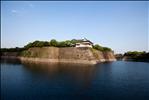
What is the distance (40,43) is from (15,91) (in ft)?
160

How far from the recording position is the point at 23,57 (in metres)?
66.8

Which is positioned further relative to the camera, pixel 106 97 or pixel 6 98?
pixel 106 97

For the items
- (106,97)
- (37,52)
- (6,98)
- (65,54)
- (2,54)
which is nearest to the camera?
(6,98)

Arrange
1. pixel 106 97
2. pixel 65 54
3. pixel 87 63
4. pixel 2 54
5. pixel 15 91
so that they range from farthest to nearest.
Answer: pixel 2 54 → pixel 65 54 → pixel 87 63 → pixel 15 91 → pixel 106 97

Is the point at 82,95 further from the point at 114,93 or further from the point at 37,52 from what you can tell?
the point at 37,52

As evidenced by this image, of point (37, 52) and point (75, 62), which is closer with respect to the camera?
point (75, 62)

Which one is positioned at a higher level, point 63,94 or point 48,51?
point 48,51

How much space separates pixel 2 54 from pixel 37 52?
40.6 metres

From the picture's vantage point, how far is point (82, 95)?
16859 mm

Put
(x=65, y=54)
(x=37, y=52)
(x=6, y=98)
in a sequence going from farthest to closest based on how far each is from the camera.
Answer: (x=37, y=52)
(x=65, y=54)
(x=6, y=98)

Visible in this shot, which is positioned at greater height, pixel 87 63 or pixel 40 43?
pixel 40 43

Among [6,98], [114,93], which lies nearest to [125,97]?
[114,93]

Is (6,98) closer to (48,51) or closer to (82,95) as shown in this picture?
(82,95)

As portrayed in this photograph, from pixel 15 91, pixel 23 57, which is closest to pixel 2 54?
pixel 23 57
